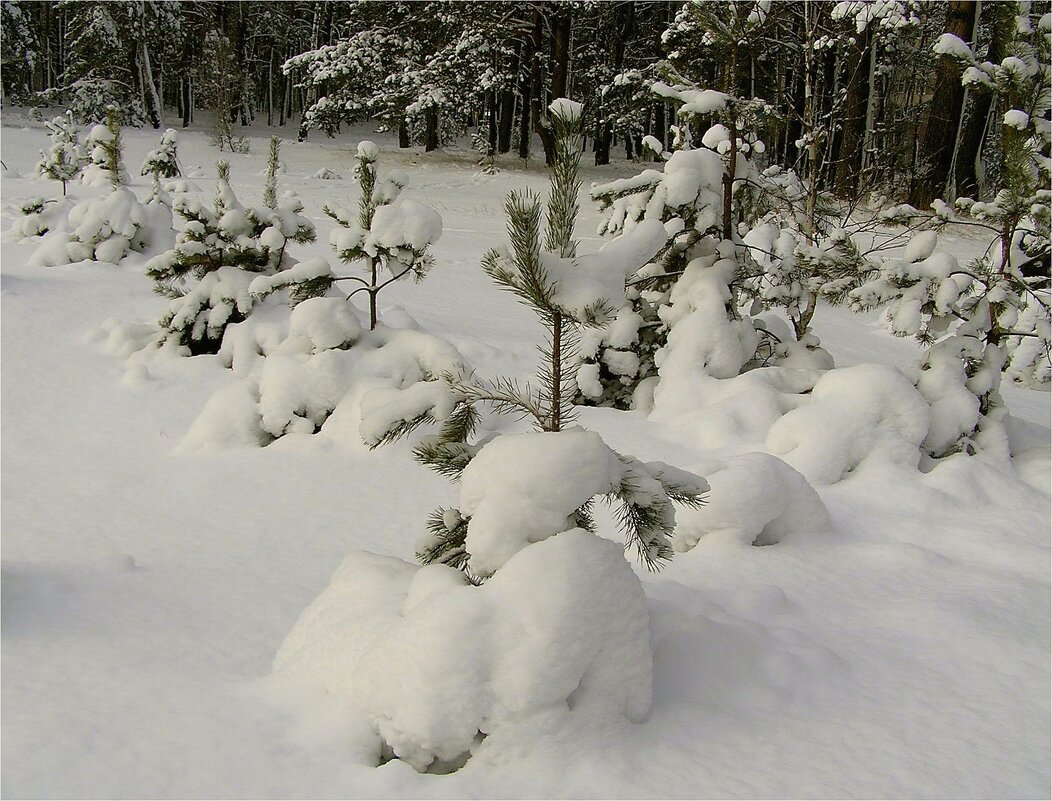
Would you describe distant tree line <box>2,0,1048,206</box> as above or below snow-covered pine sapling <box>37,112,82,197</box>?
above

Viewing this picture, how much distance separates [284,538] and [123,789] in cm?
193

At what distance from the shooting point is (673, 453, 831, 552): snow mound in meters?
3.37

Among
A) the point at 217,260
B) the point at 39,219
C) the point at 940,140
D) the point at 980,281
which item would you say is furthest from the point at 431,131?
the point at 980,281

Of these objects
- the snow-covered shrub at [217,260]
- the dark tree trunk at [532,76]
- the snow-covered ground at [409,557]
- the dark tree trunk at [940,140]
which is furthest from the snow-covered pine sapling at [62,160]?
the dark tree trunk at [940,140]

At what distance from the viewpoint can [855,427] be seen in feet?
14.6

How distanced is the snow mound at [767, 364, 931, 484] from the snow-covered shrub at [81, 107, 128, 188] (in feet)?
33.2

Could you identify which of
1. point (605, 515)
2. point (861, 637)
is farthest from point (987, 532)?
point (605, 515)

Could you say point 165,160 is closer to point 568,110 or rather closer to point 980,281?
point 980,281

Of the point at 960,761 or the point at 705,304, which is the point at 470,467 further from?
the point at 705,304

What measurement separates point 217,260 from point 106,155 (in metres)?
9.83

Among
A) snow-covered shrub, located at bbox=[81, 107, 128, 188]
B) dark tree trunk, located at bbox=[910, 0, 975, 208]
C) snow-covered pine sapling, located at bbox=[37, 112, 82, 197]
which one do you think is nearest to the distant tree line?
dark tree trunk, located at bbox=[910, 0, 975, 208]

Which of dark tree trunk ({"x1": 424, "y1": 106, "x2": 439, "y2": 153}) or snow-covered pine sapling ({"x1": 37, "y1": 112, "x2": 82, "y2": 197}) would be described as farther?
dark tree trunk ({"x1": 424, "y1": 106, "x2": 439, "y2": 153})

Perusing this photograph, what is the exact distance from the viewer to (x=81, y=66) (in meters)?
29.5

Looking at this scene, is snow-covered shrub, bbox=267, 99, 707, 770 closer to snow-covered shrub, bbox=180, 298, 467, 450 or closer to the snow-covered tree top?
the snow-covered tree top
